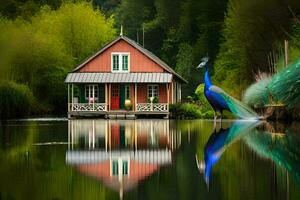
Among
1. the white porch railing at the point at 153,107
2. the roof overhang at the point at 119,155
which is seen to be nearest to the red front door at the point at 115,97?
the white porch railing at the point at 153,107

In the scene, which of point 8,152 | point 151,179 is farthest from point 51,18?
point 151,179

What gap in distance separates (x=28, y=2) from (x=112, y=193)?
69.8m

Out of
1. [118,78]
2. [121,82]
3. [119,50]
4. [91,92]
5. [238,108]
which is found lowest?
[238,108]

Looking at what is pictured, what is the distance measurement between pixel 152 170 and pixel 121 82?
33908mm

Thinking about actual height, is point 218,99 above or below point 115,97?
below

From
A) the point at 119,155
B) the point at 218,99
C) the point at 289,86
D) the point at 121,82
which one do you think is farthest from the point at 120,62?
the point at 119,155

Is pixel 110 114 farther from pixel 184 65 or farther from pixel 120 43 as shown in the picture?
pixel 184 65

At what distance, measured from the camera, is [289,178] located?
1049 centimetres

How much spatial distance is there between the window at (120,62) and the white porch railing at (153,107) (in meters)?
3.30

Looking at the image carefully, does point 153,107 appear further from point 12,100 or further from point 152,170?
point 152,170

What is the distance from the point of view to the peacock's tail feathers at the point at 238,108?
1270 inches

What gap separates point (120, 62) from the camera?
4719 centimetres

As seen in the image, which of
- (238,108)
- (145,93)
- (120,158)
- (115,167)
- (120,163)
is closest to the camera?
(115,167)

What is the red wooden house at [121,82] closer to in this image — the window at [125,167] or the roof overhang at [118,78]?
the roof overhang at [118,78]
